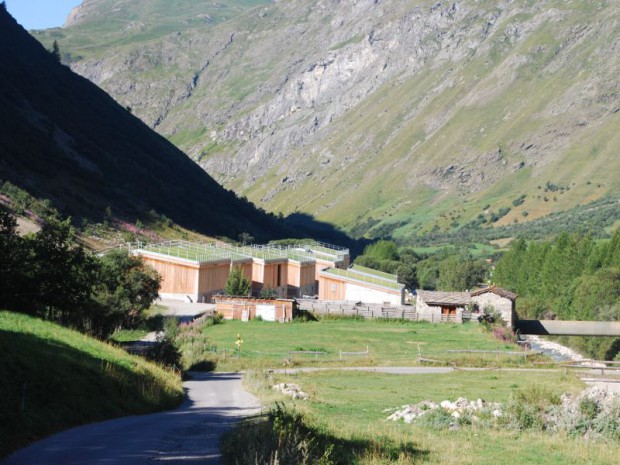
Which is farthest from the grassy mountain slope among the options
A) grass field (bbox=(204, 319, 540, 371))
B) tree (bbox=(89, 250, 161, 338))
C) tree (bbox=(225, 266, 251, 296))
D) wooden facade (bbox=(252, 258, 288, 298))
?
wooden facade (bbox=(252, 258, 288, 298))

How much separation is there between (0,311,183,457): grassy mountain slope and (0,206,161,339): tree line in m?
5.11

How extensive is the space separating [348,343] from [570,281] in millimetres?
52558

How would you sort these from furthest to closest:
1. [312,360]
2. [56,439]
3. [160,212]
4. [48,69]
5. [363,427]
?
[48,69] < [160,212] < [312,360] < [363,427] < [56,439]

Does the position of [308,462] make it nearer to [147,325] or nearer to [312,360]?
[312,360]

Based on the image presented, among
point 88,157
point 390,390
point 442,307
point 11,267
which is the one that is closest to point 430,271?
point 88,157

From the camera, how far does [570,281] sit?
103 meters

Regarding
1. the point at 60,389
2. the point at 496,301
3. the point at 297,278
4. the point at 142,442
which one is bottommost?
the point at 142,442

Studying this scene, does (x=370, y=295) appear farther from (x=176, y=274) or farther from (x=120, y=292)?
(x=120, y=292)

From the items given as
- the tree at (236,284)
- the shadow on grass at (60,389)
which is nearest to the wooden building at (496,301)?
the tree at (236,284)

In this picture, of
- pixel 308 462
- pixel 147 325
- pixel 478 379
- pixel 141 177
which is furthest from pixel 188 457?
pixel 141 177

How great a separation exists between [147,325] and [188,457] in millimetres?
44229

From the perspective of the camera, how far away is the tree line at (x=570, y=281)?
85.0m

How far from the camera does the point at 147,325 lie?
195ft

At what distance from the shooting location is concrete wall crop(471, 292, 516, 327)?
241 ft
